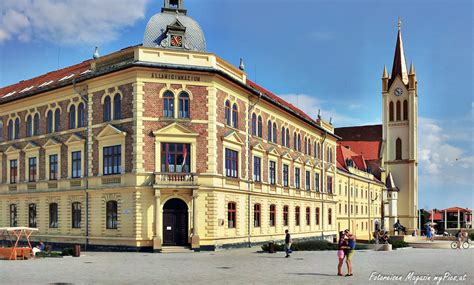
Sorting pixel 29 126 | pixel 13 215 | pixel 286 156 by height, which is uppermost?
pixel 29 126

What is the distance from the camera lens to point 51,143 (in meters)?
42.7

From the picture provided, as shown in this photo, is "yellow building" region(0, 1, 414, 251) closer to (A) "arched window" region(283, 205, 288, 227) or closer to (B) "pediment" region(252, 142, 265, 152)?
(B) "pediment" region(252, 142, 265, 152)

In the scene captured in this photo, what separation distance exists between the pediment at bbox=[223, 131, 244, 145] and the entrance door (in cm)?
578

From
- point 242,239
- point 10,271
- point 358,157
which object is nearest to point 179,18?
point 242,239

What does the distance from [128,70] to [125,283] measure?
1990 cm

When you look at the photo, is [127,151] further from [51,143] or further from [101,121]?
[51,143]

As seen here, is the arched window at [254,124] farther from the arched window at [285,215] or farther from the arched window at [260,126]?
the arched window at [285,215]

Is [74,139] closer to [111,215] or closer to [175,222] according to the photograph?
[111,215]

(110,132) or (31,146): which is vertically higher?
(110,132)

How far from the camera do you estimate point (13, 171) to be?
46844mm

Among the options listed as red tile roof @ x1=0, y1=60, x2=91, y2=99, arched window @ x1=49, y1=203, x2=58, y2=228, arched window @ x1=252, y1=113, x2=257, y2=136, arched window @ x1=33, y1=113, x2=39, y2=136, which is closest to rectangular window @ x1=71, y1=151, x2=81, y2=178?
arched window @ x1=49, y1=203, x2=58, y2=228

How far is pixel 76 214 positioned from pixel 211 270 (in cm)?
1935

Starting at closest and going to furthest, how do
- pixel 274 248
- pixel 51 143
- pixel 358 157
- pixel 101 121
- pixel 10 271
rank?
pixel 10 271
pixel 274 248
pixel 101 121
pixel 51 143
pixel 358 157

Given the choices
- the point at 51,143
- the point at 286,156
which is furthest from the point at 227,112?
the point at 51,143
